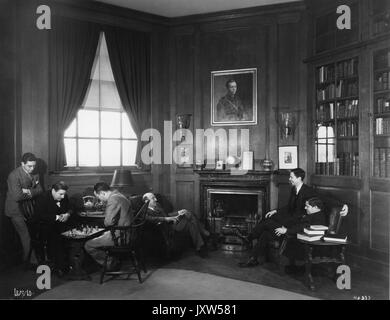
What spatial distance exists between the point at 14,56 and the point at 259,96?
155 inches

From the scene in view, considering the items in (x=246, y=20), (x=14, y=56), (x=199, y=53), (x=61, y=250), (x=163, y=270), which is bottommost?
(x=163, y=270)

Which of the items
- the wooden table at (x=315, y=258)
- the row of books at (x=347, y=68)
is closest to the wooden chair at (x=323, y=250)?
the wooden table at (x=315, y=258)

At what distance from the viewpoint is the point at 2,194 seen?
17.2ft

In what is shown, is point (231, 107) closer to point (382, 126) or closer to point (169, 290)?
point (382, 126)

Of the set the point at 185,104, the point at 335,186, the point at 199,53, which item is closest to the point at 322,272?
the point at 335,186

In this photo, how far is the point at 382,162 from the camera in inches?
199

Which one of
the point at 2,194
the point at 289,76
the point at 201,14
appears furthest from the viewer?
the point at 201,14

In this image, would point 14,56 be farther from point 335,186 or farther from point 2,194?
point 335,186

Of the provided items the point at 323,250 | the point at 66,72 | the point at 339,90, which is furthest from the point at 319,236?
the point at 66,72

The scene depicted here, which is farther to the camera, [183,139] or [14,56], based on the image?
[183,139]

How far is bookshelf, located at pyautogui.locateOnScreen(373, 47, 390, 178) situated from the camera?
502cm

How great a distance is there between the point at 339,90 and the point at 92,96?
3.95 metres

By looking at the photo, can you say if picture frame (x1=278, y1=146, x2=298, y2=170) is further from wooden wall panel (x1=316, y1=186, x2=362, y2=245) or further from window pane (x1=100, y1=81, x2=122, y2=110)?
window pane (x1=100, y1=81, x2=122, y2=110)

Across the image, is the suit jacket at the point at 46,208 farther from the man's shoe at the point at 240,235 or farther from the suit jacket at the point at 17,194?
the man's shoe at the point at 240,235
